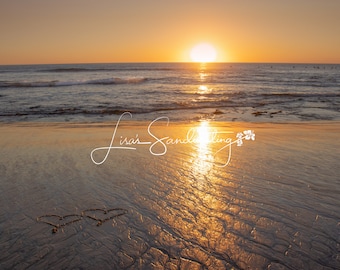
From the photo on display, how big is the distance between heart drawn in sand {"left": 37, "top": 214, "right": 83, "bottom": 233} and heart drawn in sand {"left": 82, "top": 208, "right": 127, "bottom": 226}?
0.43 ft

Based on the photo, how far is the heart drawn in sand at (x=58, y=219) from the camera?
12.4 ft

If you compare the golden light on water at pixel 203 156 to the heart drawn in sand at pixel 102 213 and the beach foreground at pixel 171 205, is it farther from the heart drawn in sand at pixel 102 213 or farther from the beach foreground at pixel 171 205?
the heart drawn in sand at pixel 102 213

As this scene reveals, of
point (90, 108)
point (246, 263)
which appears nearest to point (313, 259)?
point (246, 263)

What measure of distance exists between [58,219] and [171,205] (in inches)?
56.6

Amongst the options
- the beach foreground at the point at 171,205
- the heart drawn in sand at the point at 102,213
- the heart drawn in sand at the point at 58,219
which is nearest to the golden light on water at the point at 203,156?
the beach foreground at the point at 171,205

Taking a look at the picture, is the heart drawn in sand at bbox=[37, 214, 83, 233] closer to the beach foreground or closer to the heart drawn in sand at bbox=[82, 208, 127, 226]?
the beach foreground

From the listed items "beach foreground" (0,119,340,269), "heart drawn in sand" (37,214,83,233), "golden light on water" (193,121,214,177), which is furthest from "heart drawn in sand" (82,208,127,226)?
"golden light on water" (193,121,214,177)

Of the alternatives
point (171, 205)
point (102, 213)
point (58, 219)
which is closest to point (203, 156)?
point (171, 205)

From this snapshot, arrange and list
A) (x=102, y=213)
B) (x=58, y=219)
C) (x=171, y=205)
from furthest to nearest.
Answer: (x=171, y=205)
(x=102, y=213)
(x=58, y=219)

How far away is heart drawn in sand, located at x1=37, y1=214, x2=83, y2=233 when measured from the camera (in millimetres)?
3773

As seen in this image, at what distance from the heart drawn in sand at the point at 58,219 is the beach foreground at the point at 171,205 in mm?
12

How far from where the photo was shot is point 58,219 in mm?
3885

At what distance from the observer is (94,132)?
9.30 meters

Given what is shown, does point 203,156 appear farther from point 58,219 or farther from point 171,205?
point 58,219
